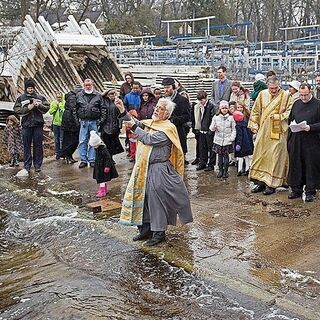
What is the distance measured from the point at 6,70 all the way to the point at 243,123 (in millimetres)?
10566

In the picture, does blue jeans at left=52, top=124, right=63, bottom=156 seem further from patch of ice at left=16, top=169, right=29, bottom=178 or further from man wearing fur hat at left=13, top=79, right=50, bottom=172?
patch of ice at left=16, top=169, right=29, bottom=178

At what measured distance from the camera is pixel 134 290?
5430 mm

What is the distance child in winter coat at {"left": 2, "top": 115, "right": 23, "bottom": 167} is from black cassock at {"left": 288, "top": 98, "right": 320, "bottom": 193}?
18.2 feet

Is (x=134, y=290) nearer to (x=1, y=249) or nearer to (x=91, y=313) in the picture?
(x=91, y=313)

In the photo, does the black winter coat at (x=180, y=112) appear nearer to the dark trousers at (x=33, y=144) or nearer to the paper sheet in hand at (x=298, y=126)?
the dark trousers at (x=33, y=144)

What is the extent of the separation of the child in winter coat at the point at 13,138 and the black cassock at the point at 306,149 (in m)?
5.54

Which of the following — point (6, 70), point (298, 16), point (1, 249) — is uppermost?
point (298, 16)

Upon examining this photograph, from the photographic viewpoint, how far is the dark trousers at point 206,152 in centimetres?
989

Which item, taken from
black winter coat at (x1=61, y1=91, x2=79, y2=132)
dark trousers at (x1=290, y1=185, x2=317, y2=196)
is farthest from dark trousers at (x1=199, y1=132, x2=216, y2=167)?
black winter coat at (x1=61, y1=91, x2=79, y2=132)

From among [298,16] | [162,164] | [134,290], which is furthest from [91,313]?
[298,16]

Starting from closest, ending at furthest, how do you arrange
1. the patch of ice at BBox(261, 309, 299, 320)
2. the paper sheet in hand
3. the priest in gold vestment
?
the patch of ice at BBox(261, 309, 299, 320) < the paper sheet in hand < the priest in gold vestment

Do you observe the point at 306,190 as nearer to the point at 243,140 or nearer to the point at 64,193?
the point at 243,140

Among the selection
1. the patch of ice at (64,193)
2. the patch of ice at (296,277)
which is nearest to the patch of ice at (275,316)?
the patch of ice at (296,277)

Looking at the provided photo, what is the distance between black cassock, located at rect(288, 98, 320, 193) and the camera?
25.2 feet
